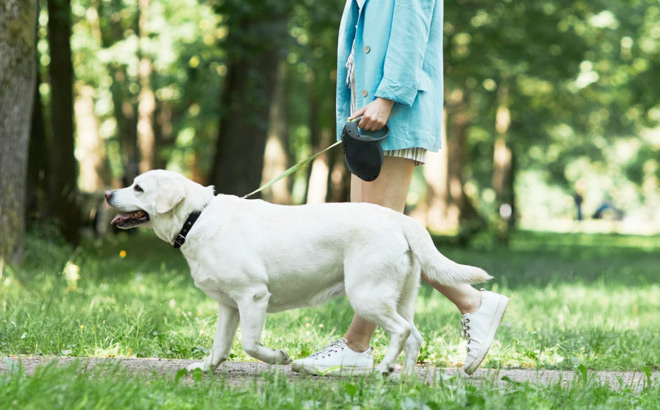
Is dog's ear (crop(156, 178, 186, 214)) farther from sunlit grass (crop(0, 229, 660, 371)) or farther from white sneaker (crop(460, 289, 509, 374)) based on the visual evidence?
white sneaker (crop(460, 289, 509, 374))

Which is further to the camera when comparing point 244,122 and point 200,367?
point 244,122

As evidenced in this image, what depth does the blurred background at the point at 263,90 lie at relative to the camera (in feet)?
43.7

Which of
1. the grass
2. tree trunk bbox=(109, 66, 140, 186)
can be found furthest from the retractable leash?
tree trunk bbox=(109, 66, 140, 186)

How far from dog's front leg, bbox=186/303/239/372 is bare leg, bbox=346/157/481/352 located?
2.28 feet

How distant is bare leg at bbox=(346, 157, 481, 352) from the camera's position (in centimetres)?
476

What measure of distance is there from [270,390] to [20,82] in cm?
541

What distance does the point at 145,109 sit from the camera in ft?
82.8

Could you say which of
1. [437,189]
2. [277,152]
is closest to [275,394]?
[277,152]

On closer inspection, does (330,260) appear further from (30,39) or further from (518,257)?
(518,257)

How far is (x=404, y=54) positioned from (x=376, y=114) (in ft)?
1.12

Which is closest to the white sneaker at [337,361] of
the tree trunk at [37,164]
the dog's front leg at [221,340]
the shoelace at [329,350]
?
the shoelace at [329,350]

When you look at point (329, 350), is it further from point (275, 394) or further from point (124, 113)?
point (124, 113)

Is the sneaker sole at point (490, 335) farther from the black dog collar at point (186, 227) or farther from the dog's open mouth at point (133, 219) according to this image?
the dog's open mouth at point (133, 219)

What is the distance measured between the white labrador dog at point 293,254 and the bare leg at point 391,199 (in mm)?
442
